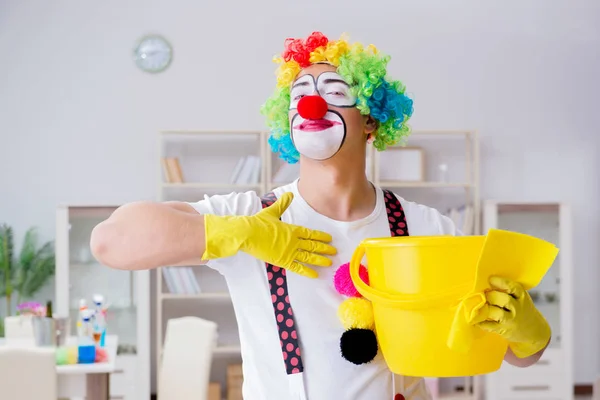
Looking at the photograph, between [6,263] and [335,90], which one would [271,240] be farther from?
Answer: [6,263]

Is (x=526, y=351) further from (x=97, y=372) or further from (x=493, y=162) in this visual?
(x=493, y=162)

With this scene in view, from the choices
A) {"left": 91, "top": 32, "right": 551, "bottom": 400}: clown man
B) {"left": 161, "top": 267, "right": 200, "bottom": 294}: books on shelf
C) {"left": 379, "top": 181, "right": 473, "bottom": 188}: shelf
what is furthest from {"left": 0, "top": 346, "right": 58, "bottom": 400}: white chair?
{"left": 379, "top": 181, "right": 473, "bottom": 188}: shelf

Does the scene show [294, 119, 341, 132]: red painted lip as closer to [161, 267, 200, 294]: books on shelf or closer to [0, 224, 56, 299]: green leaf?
[161, 267, 200, 294]: books on shelf

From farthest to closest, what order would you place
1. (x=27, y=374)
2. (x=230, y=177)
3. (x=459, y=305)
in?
(x=230, y=177) < (x=27, y=374) < (x=459, y=305)

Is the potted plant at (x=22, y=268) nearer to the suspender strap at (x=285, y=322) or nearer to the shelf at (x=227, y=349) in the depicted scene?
the shelf at (x=227, y=349)

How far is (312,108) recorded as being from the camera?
1.67 m

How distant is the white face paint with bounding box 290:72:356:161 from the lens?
1.67m

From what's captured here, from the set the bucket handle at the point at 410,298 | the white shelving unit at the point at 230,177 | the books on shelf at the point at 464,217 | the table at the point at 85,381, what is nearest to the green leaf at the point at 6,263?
the white shelving unit at the point at 230,177

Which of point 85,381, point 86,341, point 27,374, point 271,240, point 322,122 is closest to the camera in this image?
point 271,240

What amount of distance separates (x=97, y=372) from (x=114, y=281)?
5.78 ft

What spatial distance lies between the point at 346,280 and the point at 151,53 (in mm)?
3870

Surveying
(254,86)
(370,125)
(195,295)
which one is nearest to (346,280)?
(370,125)

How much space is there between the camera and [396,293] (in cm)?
137

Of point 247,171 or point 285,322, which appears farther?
point 247,171
